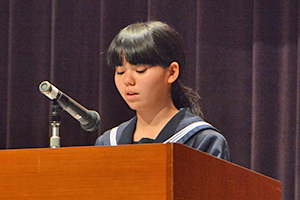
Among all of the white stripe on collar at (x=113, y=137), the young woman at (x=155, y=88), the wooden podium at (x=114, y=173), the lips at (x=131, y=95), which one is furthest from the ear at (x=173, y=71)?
the wooden podium at (x=114, y=173)

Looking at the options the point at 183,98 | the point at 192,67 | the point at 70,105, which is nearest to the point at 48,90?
the point at 70,105

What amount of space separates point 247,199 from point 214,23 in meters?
1.15

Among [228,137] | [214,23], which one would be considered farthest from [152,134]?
[214,23]

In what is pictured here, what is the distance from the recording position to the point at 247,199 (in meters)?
0.88

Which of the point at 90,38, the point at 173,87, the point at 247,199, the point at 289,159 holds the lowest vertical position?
the point at 289,159

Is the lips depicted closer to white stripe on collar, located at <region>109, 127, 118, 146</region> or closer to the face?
the face

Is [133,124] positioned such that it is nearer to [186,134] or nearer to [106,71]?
[186,134]

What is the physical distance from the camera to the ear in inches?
56.2

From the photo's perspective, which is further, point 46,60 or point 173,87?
point 46,60

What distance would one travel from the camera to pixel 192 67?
1923 mm

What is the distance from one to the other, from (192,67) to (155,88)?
56 centimetres

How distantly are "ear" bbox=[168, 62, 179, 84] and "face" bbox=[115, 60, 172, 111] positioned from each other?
2 cm

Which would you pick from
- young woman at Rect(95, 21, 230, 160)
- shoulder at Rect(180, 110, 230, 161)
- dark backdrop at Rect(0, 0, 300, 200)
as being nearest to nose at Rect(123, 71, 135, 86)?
young woman at Rect(95, 21, 230, 160)

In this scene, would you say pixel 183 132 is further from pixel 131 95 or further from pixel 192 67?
pixel 192 67
